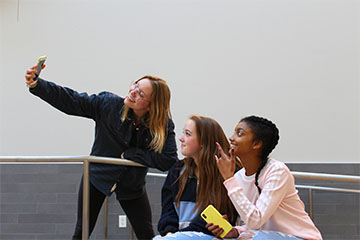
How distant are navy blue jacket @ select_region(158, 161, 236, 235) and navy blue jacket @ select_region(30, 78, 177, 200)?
257 millimetres

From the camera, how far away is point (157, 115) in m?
2.52

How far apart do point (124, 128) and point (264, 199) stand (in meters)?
1.08

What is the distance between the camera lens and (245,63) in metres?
5.23

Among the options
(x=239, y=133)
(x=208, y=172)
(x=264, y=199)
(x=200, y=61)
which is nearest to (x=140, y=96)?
(x=208, y=172)

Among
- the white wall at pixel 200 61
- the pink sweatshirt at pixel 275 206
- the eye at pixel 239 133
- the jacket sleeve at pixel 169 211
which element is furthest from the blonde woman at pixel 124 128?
the white wall at pixel 200 61

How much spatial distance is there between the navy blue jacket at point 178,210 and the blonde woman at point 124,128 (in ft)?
0.85

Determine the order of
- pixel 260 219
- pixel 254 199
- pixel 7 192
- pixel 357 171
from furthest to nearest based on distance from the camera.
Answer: pixel 357 171
pixel 7 192
pixel 254 199
pixel 260 219

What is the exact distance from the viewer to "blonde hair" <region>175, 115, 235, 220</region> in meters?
2.11

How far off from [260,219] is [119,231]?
1.54 meters

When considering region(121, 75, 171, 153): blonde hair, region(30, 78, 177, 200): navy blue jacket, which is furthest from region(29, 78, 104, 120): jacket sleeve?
region(121, 75, 171, 153): blonde hair

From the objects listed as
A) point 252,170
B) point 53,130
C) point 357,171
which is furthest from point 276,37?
point 252,170

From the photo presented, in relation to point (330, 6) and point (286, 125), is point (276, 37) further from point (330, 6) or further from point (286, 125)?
point (286, 125)

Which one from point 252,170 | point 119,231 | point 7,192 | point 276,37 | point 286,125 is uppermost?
point 276,37

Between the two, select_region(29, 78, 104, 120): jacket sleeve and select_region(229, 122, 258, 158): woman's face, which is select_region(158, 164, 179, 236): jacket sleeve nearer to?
select_region(229, 122, 258, 158): woman's face
